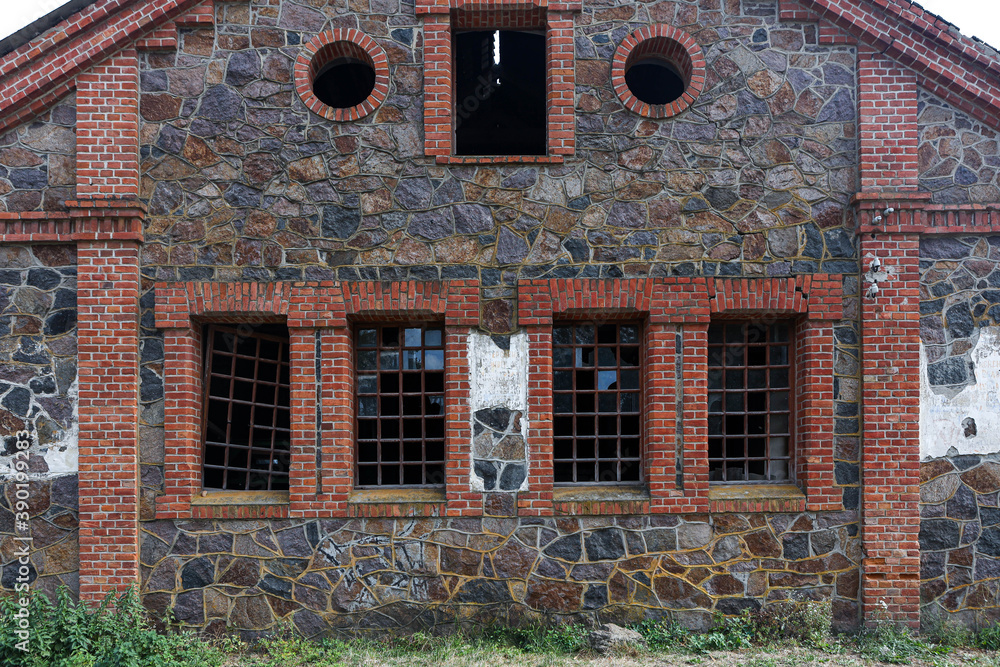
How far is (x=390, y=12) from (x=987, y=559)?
27.1 feet

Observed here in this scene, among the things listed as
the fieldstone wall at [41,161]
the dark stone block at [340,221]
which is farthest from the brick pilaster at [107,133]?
the dark stone block at [340,221]

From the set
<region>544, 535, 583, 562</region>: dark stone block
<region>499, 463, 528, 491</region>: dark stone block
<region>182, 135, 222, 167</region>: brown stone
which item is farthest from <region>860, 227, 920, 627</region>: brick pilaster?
<region>182, 135, 222, 167</region>: brown stone

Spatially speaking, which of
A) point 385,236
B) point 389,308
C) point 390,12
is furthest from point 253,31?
point 389,308

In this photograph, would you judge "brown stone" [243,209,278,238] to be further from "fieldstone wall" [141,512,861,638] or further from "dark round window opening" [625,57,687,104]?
"dark round window opening" [625,57,687,104]

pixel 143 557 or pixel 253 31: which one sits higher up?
pixel 253 31

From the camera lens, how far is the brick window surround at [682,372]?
21.3 feet

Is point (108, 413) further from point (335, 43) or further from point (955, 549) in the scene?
point (955, 549)

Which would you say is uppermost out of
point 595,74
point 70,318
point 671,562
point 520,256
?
point 595,74

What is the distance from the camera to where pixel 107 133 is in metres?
6.52

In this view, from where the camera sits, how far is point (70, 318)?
6.50 meters

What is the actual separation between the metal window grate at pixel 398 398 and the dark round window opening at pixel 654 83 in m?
4.85

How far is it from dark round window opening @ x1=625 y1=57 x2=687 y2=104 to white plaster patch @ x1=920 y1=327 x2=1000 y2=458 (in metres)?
4.80

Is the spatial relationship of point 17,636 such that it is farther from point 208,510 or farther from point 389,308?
point 389,308

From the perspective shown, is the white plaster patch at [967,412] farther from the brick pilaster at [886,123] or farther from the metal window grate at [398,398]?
the metal window grate at [398,398]
